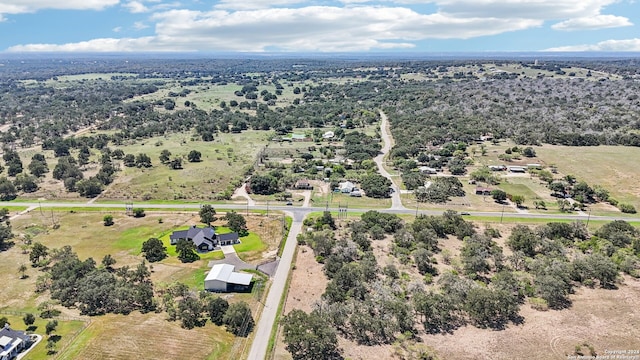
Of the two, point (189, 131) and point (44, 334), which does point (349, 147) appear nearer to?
point (189, 131)

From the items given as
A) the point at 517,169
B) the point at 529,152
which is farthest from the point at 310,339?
the point at 529,152

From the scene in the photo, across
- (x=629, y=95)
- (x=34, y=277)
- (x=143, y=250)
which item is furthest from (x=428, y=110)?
(x=34, y=277)

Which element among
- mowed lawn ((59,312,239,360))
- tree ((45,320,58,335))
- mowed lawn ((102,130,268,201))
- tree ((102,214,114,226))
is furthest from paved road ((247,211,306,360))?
tree ((102,214,114,226))

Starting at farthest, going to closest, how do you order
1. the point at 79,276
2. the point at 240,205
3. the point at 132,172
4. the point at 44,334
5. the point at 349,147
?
the point at 349,147 < the point at 132,172 < the point at 240,205 < the point at 79,276 < the point at 44,334

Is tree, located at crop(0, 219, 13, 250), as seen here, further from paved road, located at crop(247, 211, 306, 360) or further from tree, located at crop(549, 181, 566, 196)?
tree, located at crop(549, 181, 566, 196)

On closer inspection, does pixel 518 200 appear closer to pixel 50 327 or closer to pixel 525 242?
pixel 525 242

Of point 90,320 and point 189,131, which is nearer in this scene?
point 90,320
